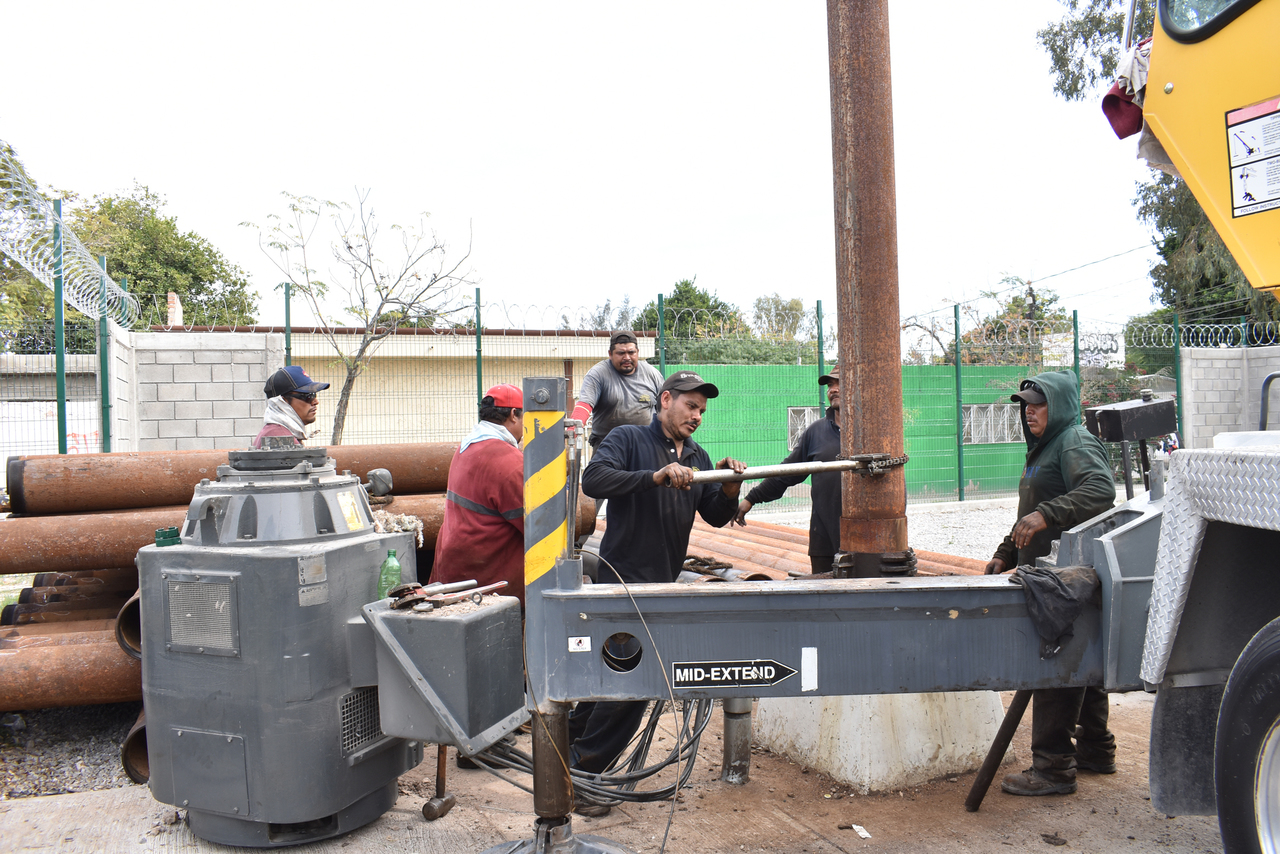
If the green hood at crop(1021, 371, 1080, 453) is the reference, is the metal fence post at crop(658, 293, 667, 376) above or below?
above

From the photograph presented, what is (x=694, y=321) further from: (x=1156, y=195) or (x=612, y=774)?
(x=1156, y=195)

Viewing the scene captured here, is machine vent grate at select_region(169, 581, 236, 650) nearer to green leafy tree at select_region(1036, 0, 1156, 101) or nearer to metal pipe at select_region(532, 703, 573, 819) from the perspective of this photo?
metal pipe at select_region(532, 703, 573, 819)

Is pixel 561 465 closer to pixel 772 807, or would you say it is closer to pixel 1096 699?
pixel 772 807

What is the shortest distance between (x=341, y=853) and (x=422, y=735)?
0.76 m

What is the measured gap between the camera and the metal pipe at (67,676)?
13.9ft

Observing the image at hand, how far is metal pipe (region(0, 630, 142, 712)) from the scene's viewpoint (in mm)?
4230

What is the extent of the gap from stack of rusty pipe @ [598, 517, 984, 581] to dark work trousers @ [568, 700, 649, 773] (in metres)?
0.84

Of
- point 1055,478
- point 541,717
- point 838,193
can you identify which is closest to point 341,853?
point 541,717

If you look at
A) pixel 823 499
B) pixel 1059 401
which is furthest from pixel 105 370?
pixel 1059 401

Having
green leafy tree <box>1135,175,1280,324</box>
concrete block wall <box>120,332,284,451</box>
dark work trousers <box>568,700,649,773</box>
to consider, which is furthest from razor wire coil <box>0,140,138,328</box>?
green leafy tree <box>1135,175,1280,324</box>

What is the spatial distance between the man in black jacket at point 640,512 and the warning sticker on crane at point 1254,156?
207 cm

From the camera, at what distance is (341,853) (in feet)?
11.2

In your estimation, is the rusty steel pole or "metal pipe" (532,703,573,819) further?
the rusty steel pole

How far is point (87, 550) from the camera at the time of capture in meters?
4.73
